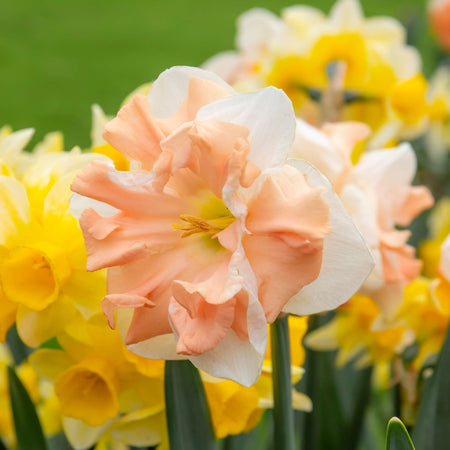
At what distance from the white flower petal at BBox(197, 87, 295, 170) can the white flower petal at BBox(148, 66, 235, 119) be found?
37 mm

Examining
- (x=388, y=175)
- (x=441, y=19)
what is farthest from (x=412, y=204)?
(x=441, y=19)

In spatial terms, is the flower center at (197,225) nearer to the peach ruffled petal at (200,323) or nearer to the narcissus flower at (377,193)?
the peach ruffled petal at (200,323)

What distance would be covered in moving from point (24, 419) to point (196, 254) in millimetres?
260

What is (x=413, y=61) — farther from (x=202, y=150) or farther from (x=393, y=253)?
(x=202, y=150)

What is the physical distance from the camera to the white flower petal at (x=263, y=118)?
0.44 meters

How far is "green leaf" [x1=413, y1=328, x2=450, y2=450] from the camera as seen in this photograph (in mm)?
624

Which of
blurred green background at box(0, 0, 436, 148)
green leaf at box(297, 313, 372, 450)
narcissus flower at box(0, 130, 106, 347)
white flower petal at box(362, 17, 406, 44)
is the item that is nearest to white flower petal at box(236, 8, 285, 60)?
white flower petal at box(362, 17, 406, 44)

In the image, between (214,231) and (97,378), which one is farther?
(97,378)

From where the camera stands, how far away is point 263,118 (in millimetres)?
450

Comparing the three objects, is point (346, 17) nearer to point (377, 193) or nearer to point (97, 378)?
point (377, 193)

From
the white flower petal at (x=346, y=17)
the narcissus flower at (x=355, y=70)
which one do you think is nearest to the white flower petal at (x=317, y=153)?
the narcissus flower at (x=355, y=70)

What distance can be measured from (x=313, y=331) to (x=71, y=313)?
35 cm

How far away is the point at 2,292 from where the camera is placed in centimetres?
52

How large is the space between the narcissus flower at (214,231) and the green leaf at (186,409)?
5cm
